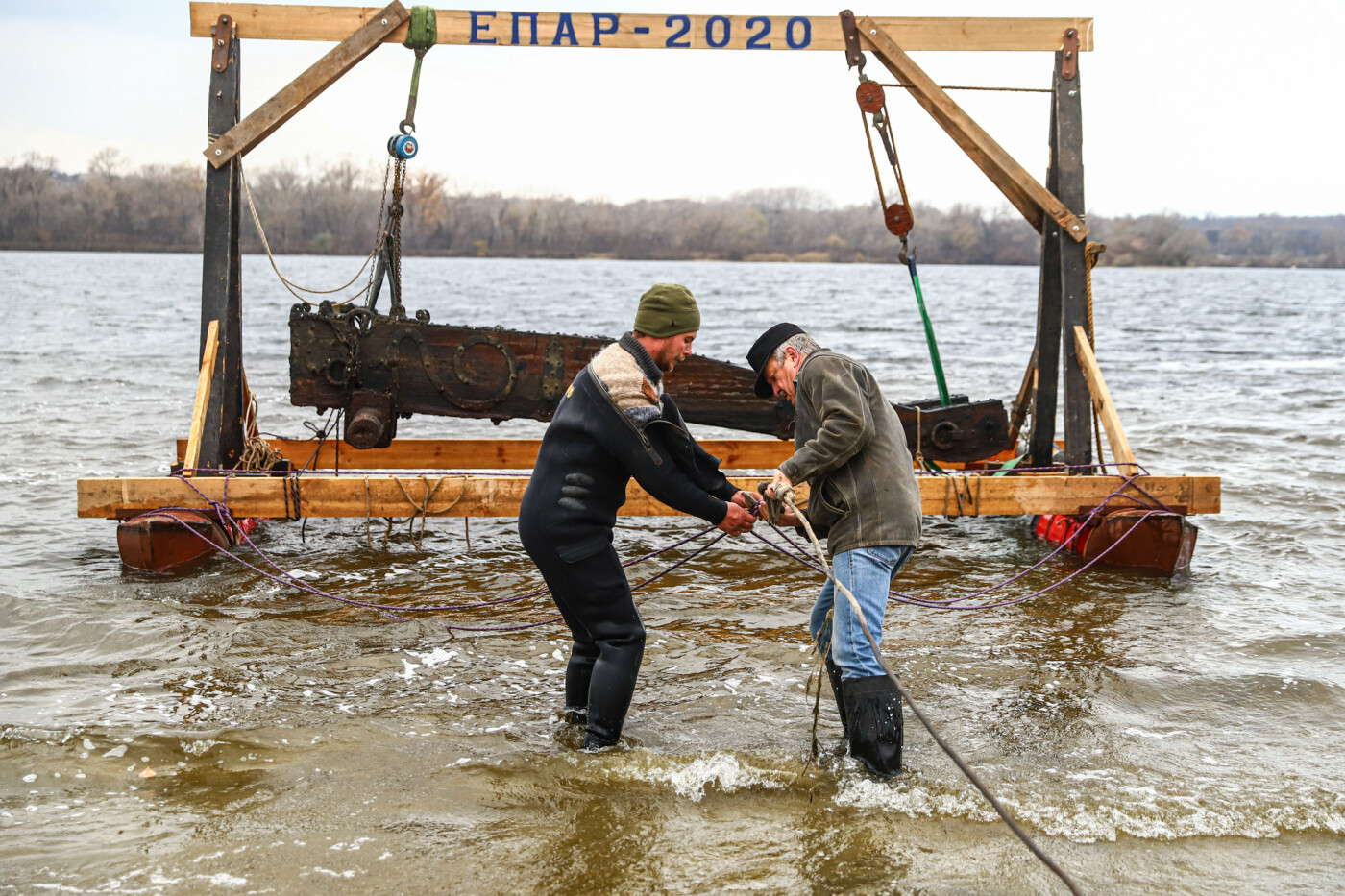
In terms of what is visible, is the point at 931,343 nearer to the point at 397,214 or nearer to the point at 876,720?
the point at 397,214

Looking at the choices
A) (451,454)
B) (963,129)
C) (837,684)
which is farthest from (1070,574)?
(451,454)

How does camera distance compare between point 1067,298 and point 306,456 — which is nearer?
point 1067,298

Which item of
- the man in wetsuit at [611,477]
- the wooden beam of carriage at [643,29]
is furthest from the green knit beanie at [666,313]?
the wooden beam of carriage at [643,29]

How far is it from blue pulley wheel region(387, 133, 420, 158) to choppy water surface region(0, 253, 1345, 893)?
2.94m

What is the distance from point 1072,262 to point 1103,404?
42.7 inches

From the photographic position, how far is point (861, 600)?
15.6 ft

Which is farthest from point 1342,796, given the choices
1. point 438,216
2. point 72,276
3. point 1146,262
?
point 1146,262

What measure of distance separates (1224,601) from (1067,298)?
237 cm

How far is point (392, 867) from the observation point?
416 cm

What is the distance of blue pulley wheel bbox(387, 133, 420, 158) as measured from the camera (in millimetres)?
8195

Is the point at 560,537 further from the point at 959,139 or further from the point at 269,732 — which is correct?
the point at 959,139

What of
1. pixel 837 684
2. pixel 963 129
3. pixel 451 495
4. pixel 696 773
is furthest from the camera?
pixel 963 129

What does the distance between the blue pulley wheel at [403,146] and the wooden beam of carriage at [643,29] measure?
0.66 m

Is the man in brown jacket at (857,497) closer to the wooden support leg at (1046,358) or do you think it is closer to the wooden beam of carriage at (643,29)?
the wooden beam of carriage at (643,29)
